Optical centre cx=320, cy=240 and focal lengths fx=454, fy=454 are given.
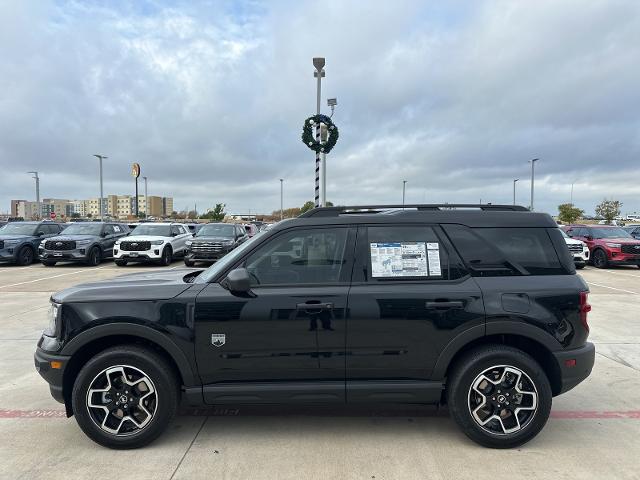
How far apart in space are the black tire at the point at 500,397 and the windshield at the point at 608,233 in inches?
689

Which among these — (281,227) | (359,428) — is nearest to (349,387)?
(359,428)

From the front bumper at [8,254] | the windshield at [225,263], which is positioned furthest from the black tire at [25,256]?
the windshield at [225,263]

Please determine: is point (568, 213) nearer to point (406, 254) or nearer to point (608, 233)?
point (608, 233)

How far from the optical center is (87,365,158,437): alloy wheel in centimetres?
342

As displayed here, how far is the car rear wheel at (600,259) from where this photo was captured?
1739cm

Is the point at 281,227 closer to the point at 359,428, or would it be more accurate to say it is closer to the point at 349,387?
the point at 349,387

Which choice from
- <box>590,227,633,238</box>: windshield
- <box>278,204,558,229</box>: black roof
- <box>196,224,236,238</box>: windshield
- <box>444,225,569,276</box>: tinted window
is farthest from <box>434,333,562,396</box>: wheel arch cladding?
<box>590,227,633,238</box>: windshield

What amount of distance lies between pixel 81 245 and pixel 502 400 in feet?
55.3

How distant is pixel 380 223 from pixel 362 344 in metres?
0.96

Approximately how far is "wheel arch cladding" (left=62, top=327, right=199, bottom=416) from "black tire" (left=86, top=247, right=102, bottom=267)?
15.0m

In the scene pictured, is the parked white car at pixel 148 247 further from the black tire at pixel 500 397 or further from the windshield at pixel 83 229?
the black tire at pixel 500 397

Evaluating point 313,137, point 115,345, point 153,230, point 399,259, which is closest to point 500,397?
point 399,259

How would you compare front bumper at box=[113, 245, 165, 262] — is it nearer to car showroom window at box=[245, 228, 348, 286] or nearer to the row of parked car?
the row of parked car

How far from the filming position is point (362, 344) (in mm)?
3393
